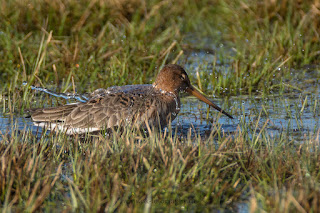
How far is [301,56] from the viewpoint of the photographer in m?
8.91

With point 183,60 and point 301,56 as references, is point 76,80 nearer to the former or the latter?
point 183,60

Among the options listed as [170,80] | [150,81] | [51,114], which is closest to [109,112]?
[51,114]

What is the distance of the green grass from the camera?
4039mm

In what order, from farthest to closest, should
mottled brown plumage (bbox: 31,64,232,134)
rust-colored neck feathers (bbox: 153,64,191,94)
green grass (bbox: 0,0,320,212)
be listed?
rust-colored neck feathers (bbox: 153,64,191,94) → mottled brown plumage (bbox: 31,64,232,134) → green grass (bbox: 0,0,320,212)

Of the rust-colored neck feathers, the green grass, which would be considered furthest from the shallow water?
the rust-colored neck feathers

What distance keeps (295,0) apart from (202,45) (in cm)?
180

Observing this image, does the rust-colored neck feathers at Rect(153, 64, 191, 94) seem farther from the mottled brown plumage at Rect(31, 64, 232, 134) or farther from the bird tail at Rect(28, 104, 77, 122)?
the bird tail at Rect(28, 104, 77, 122)

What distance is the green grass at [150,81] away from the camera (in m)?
4.04

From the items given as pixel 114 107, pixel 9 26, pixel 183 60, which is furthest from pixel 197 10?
pixel 114 107

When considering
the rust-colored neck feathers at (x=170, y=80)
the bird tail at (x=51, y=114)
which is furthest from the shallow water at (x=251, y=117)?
the rust-colored neck feathers at (x=170, y=80)

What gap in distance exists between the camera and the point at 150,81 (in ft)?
26.5

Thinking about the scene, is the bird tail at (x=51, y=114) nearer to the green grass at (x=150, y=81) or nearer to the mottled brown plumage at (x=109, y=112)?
the mottled brown plumage at (x=109, y=112)

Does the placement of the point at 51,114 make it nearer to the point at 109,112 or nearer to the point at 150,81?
the point at 109,112

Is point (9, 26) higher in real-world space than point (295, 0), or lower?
lower
